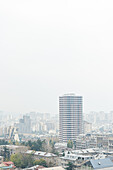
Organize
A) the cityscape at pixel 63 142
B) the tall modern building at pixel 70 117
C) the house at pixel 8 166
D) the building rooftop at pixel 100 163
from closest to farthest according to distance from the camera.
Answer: the building rooftop at pixel 100 163, the house at pixel 8 166, the cityscape at pixel 63 142, the tall modern building at pixel 70 117

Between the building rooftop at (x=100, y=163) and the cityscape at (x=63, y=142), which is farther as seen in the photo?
the cityscape at (x=63, y=142)

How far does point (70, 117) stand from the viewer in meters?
20.6

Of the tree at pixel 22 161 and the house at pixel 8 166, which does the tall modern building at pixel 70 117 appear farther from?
the house at pixel 8 166

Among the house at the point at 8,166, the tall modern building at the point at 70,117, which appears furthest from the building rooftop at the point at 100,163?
the tall modern building at the point at 70,117

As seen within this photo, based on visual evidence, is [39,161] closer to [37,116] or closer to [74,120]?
[74,120]

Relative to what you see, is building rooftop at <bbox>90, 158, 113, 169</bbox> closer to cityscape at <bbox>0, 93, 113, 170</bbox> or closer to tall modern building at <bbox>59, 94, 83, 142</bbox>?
cityscape at <bbox>0, 93, 113, 170</bbox>

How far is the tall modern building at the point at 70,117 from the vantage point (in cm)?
2006

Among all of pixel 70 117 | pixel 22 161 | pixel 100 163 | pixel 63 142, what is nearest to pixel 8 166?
pixel 22 161

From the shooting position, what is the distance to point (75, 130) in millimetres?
20219

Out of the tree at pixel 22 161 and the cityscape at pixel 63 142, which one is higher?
the cityscape at pixel 63 142

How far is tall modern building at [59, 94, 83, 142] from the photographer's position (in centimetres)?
2006

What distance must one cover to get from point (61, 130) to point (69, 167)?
11.3m

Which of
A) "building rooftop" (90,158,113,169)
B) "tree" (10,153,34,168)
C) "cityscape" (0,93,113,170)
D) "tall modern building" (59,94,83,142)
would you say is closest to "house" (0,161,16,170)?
"cityscape" (0,93,113,170)

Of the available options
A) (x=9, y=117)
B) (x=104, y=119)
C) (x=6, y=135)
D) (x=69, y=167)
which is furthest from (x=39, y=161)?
(x=9, y=117)
